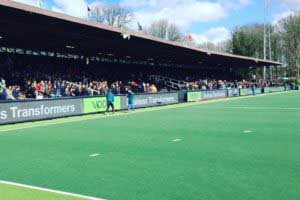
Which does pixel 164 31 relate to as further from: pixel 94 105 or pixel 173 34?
pixel 94 105

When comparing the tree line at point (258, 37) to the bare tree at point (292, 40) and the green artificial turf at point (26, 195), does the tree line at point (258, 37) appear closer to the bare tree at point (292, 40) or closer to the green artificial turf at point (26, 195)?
the bare tree at point (292, 40)

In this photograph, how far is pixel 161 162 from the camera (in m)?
9.68

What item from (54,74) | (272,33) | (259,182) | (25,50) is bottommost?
(259,182)

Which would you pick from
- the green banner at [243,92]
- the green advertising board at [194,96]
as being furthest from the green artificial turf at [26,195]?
the green banner at [243,92]

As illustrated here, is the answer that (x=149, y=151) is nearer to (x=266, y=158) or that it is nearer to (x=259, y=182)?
(x=266, y=158)

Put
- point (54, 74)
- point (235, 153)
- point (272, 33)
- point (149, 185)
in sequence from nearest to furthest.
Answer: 1. point (149, 185)
2. point (235, 153)
3. point (54, 74)
4. point (272, 33)

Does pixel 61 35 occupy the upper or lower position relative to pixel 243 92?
upper

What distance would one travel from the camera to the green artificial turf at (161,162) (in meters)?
7.28

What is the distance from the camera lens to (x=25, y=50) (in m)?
37.3

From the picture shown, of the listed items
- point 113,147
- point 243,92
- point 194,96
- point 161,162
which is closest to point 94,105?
point 113,147

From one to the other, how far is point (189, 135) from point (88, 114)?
1168 cm

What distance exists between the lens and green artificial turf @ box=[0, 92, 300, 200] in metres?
7.28

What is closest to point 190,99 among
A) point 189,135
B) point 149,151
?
point 189,135

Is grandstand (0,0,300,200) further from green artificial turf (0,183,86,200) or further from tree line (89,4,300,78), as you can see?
tree line (89,4,300,78)
